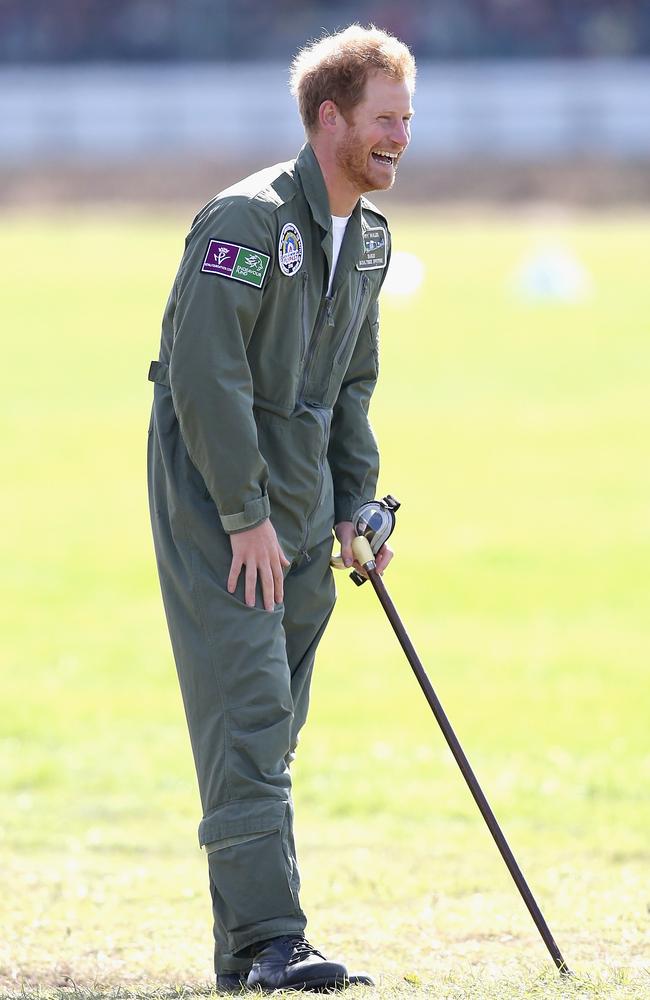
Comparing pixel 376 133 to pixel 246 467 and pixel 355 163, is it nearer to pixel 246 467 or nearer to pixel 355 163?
pixel 355 163

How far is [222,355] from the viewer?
360cm

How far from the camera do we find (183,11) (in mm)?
48969

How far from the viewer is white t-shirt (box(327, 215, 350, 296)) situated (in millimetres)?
3879

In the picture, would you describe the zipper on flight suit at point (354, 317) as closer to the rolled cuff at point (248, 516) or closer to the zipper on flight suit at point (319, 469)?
the zipper on flight suit at point (319, 469)

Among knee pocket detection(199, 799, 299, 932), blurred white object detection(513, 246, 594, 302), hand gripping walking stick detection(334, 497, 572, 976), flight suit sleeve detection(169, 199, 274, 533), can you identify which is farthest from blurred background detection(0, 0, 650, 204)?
knee pocket detection(199, 799, 299, 932)

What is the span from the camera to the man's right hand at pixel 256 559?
12.2ft

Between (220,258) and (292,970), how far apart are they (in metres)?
1.48

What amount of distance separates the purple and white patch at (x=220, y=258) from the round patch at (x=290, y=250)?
0.13m

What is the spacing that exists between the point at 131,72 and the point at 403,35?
792cm

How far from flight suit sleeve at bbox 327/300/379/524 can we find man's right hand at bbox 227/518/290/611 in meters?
0.51

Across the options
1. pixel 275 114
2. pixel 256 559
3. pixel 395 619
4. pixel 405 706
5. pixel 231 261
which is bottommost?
pixel 405 706

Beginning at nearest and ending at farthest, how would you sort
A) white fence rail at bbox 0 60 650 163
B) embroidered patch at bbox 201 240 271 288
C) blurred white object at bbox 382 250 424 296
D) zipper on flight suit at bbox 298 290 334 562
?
embroidered patch at bbox 201 240 271 288 → zipper on flight suit at bbox 298 290 334 562 → blurred white object at bbox 382 250 424 296 → white fence rail at bbox 0 60 650 163

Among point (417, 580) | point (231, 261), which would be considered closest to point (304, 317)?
point (231, 261)

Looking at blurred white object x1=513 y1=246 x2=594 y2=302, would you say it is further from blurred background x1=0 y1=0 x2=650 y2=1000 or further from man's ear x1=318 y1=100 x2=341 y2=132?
man's ear x1=318 y1=100 x2=341 y2=132
